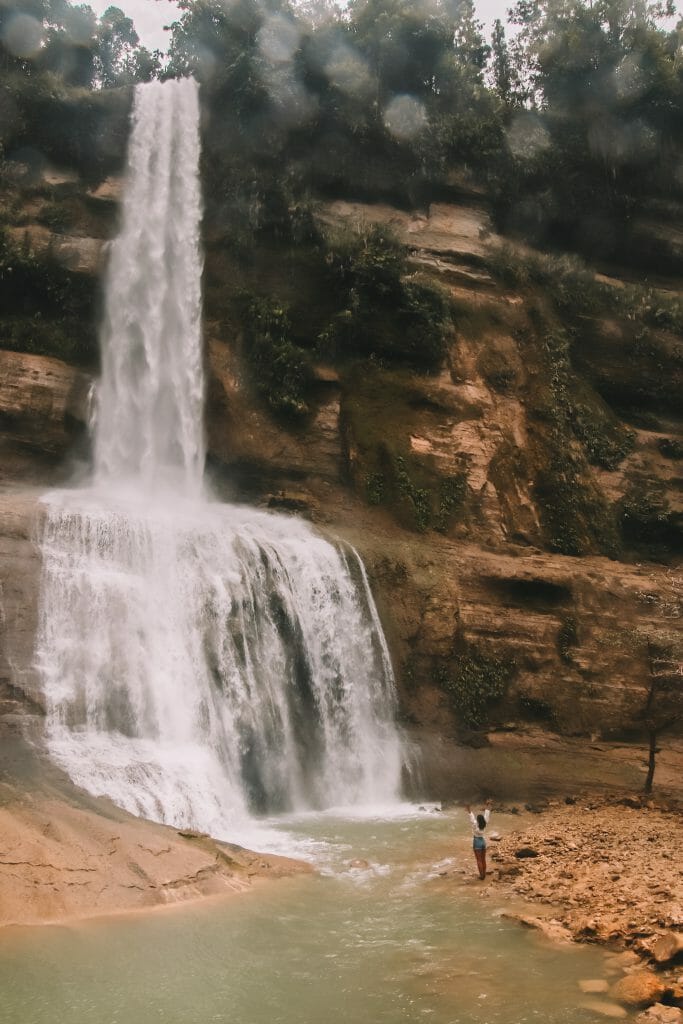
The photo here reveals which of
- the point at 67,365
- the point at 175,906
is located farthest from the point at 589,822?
the point at 67,365

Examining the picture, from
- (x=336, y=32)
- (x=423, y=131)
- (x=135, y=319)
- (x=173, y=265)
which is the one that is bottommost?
(x=135, y=319)

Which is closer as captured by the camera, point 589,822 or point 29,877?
point 29,877

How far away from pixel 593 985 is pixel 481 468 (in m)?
17.8

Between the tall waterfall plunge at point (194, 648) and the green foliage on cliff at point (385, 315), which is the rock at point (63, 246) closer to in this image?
the tall waterfall plunge at point (194, 648)

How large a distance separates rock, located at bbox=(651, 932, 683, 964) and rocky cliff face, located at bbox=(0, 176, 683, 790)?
1192cm

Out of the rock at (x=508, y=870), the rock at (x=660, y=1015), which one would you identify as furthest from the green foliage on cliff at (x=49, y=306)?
the rock at (x=660, y=1015)

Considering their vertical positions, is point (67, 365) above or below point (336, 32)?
below

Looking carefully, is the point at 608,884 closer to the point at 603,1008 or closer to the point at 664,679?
the point at 603,1008

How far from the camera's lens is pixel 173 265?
1084 inches

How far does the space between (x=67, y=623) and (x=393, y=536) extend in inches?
398

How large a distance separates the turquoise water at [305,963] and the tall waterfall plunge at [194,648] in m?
3.67

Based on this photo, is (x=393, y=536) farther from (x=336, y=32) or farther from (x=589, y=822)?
(x=336, y=32)

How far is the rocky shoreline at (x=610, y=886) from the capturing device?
8.06 metres

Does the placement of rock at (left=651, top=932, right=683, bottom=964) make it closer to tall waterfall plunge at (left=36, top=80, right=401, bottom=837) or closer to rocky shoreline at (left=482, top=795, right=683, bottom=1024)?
rocky shoreline at (left=482, top=795, right=683, bottom=1024)
